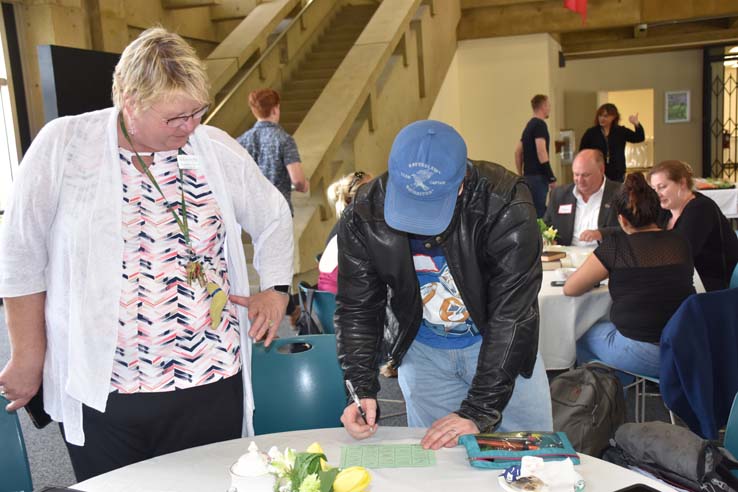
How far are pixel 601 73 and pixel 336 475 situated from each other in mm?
14000

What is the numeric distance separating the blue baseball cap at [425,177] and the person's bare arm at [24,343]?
812mm

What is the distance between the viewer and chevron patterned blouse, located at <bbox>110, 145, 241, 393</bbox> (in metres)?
1.57

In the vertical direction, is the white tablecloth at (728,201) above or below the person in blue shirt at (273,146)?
below

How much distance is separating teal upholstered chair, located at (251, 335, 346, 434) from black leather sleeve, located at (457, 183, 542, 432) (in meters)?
0.60

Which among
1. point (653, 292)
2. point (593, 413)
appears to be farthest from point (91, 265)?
point (653, 292)

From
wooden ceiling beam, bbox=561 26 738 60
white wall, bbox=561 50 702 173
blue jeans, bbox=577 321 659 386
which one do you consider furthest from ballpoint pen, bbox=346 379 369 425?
white wall, bbox=561 50 702 173

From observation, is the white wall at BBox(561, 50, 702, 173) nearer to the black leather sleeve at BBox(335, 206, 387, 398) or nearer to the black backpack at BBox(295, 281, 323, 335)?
the black backpack at BBox(295, 281, 323, 335)

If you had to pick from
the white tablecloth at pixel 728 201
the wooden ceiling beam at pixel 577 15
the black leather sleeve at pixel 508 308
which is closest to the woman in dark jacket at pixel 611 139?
the white tablecloth at pixel 728 201

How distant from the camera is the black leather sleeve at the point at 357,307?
5.70 feet

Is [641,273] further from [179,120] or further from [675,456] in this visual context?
[179,120]

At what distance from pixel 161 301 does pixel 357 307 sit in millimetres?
484

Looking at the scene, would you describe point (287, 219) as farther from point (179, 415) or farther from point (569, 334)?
point (569, 334)

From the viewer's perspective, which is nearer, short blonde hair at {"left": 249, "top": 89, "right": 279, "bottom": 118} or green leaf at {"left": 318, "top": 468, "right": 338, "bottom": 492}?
green leaf at {"left": 318, "top": 468, "right": 338, "bottom": 492}

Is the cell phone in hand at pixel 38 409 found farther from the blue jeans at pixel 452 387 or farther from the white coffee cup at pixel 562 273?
the white coffee cup at pixel 562 273
